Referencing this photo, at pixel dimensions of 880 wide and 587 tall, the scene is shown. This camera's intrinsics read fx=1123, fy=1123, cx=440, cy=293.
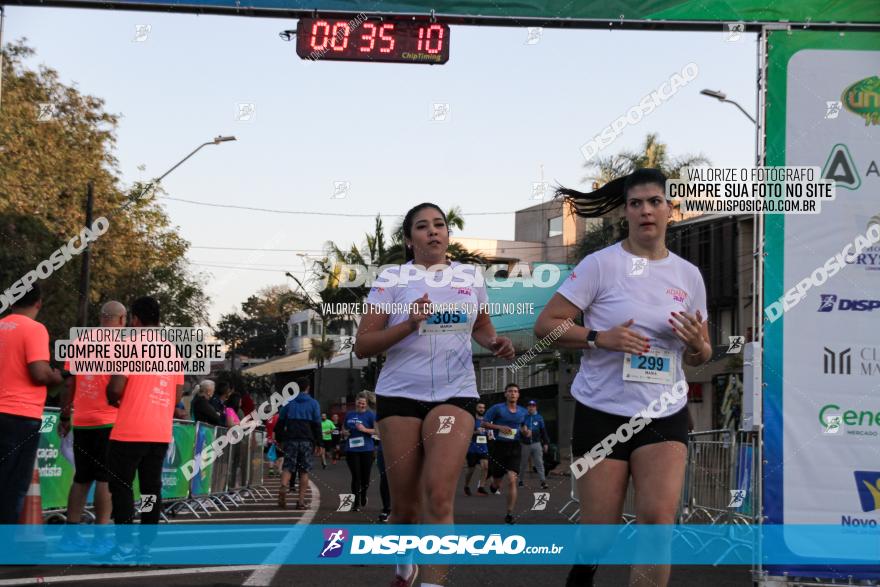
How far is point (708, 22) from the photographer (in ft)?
27.0

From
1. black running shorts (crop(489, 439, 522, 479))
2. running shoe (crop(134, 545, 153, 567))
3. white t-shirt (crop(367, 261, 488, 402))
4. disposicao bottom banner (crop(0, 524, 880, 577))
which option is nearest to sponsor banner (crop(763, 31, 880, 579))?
disposicao bottom banner (crop(0, 524, 880, 577))

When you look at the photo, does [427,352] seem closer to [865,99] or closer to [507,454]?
[865,99]

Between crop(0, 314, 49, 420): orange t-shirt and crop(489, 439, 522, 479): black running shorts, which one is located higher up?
crop(0, 314, 49, 420): orange t-shirt

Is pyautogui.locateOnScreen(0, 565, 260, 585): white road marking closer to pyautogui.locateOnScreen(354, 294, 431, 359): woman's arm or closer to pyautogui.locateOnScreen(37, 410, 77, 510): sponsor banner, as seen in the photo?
pyautogui.locateOnScreen(37, 410, 77, 510): sponsor banner

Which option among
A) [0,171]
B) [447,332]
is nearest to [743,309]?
[0,171]

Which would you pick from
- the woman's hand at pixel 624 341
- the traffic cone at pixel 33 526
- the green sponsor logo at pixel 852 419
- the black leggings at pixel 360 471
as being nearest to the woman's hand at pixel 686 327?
the woman's hand at pixel 624 341

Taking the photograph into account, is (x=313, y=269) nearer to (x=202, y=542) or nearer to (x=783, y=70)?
(x=202, y=542)

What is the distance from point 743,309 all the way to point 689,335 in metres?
38.9

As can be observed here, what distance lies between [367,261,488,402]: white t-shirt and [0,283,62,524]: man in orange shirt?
130 inches

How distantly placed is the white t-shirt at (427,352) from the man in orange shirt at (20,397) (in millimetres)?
3306

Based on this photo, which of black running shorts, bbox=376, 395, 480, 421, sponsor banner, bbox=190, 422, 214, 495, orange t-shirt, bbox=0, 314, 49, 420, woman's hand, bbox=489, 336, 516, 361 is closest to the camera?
black running shorts, bbox=376, 395, 480, 421

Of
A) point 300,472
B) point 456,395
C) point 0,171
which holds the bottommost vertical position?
point 300,472

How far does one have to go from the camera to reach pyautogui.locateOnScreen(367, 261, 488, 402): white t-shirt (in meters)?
5.89

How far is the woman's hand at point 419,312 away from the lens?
575cm
